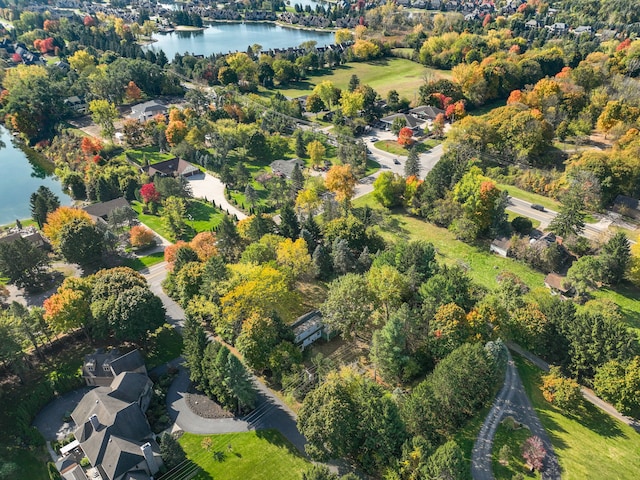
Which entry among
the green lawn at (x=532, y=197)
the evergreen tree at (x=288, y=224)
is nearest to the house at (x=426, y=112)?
the green lawn at (x=532, y=197)

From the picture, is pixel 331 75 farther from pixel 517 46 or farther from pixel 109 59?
pixel 109 59

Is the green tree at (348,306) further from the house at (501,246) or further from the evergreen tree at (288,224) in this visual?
the house at (501,246)

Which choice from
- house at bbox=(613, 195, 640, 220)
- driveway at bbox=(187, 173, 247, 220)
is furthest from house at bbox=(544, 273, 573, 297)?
driveway at bbox=(187, 173, 247, 220)

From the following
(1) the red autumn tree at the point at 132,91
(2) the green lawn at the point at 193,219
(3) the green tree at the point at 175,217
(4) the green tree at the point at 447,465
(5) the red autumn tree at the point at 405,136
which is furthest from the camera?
(1) the red autumn tree at the point at 132,91

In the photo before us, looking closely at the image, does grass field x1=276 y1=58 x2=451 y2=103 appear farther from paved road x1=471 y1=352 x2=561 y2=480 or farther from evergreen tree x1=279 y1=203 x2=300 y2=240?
paved road x1=471 y1=352 x2=561 y2=480

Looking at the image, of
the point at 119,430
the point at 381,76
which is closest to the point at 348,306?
the point at 119,430

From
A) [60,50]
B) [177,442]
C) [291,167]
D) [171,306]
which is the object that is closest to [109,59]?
[60,50]

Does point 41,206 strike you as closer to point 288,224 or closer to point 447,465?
point 288,224
